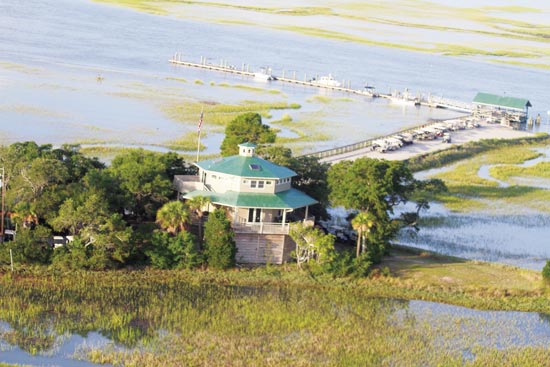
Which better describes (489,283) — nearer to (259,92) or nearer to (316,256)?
(316,256)

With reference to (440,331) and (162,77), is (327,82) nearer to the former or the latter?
(162,77)

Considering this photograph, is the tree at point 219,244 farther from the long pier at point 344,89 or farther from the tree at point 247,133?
the long pier at point 344,89

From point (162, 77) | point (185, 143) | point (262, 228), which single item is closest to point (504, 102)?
point (162, 77)

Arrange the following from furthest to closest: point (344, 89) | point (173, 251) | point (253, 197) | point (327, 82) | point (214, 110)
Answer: point (327, 82), point (344, 89), point (214, 110), point (253, 197), point (173, 251)

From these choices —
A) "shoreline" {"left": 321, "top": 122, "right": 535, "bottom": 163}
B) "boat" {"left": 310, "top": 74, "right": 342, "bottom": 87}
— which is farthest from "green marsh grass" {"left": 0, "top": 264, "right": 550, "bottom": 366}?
"boat" {"left": 310, "top": 74, "right": 342, "bottom": 87}

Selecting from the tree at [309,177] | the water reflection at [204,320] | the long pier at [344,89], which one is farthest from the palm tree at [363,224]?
the long pier at [344,89]

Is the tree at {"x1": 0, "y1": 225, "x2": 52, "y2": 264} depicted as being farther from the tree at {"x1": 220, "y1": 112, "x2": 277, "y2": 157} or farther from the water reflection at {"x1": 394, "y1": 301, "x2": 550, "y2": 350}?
the tree at {"x1": 220, "y1": 112, "x2": 277, "y2": 157}
